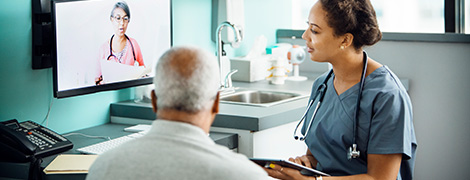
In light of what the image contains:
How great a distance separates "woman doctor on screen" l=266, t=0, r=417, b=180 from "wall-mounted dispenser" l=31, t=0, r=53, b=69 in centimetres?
97

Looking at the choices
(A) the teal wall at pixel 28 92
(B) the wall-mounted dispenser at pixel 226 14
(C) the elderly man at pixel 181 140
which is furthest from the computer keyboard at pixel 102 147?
(B) the wall-mounted dispenser at pixel 226 14

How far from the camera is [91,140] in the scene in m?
2.28

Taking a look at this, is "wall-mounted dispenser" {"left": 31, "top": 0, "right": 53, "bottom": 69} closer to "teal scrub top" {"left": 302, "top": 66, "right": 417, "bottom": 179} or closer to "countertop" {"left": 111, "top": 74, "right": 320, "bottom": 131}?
"countertop" {"left": 111, "top": 74, "right": 320, "bottom": 131}

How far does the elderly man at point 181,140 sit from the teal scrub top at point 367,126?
2.46ft

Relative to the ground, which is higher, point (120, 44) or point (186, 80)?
point (120, 44)

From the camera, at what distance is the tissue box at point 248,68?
3367 millimetres

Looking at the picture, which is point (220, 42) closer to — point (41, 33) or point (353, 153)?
point (41, 33)

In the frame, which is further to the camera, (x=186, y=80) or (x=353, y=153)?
(x=353, y=153)

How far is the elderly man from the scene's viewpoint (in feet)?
3.49

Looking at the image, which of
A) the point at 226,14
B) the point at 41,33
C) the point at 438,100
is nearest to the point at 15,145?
the point at 41,33

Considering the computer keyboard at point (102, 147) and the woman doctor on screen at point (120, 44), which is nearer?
the computer keyboard at point (102, 147)

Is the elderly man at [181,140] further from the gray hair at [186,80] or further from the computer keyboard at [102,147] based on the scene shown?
the computer keyboard at [102,147]

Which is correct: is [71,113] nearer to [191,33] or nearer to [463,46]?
[191,33]

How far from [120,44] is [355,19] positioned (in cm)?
98
